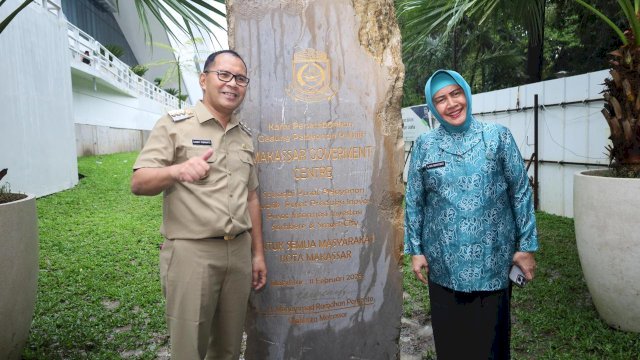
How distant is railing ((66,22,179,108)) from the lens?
14.7 m

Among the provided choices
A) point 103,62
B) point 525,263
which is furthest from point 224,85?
point 103,62

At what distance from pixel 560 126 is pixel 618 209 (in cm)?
417

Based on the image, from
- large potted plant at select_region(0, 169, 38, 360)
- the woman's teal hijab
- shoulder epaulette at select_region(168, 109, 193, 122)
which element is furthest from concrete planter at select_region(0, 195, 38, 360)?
the woman's teal hijab

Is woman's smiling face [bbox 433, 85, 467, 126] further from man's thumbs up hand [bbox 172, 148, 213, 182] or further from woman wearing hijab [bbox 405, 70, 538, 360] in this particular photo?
man's thumbs up hand [bbox 172, 148, 213, 182]

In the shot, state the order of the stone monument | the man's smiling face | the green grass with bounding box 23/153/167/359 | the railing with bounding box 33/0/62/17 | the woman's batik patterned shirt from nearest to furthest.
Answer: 1. the woman's batik patterned shirt
2. the man's smiling face
3. the stone monument
4. the green grass with bounding box 23/153/167/359
5. the railing with bounding box 33/0/62/17

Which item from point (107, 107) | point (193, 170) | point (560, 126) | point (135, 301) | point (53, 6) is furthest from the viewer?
point (107, 107)

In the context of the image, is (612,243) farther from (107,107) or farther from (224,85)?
(107,107)

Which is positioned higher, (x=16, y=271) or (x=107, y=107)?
(x=107, y=107)

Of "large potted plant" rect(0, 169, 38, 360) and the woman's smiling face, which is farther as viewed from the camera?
"large potted plant" rect(0, 169, 38, 360)

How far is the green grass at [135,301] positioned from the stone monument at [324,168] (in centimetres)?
108

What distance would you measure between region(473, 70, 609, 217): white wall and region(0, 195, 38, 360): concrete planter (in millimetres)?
6025

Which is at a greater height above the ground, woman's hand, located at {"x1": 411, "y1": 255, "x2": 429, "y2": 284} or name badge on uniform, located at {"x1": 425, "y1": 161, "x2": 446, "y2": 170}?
name badge on uniform, located at {"x1": 425, "y1": 161, "x2": 446, "y2": 170}

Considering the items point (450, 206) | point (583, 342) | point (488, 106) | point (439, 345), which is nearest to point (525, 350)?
point (583, 342)

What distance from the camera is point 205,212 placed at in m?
A: 2.07
